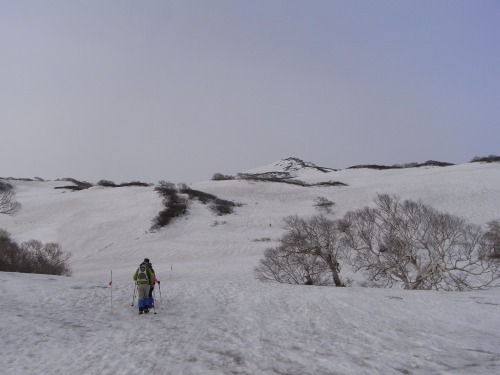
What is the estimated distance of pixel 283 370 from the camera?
7508 millimetres

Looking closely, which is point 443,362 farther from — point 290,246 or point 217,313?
point 290,246

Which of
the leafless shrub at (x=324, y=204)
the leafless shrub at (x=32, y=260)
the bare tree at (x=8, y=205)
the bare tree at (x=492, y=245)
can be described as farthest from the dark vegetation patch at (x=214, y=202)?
the bare tree at (x=492, y=245)

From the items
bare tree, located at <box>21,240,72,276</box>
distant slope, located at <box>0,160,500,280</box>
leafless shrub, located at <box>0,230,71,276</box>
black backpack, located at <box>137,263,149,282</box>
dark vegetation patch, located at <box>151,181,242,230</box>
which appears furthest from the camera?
dark vegetation patch, located at <box>151,181,242,230</box>

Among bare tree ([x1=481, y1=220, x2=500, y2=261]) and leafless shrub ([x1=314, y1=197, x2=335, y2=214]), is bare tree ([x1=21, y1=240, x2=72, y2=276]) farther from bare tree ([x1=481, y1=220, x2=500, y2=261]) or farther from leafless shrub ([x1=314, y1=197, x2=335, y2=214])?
leafless shrub ([x1=314, y1=197, x2=335, y2=214])

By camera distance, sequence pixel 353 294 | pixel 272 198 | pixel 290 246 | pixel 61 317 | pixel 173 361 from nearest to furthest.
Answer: pixel 173 361 → pixel 61 317 → pixel 353 294 → pixel 290 246 → pixel 272 198

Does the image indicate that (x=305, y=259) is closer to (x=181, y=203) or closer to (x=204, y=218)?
(x=204, y=218)

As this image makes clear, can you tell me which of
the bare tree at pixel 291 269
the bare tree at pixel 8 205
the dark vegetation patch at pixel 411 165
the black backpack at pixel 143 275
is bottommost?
the bare tree at pixel 291 269

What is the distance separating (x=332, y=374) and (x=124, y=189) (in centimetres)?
6613

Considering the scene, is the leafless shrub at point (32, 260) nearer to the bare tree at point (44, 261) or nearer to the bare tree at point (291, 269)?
the bare tree at point (44, 261)

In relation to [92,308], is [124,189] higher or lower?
higher

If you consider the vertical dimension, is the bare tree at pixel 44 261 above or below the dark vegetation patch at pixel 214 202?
below

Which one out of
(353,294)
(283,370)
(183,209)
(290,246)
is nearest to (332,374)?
(283,370)

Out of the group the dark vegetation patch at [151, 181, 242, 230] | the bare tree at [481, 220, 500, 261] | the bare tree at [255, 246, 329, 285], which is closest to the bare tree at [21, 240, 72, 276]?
the dark vegetation patch at [151, 181, 242, 230]

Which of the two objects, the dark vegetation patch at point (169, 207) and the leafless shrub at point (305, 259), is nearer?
the leafless shrub at point (305, 259)
